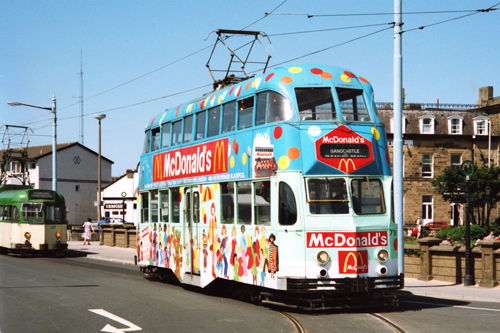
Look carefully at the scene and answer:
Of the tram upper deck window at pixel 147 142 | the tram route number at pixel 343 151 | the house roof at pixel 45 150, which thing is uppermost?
the house roof at pixel 45 150

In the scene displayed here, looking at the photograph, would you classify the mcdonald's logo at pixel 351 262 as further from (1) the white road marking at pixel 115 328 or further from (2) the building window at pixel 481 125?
(2) the building window at pixel 481 125

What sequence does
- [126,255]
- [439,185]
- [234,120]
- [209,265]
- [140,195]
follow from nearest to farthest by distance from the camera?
[234,120], [209,265], [140,195], [126,255], [439,185]

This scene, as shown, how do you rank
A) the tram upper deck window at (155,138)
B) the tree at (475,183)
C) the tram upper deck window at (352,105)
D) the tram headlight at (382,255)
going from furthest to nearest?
the tree at (475,183) < the tram upper deck window at (155,138) < the tram upper deck window at (352,105) < the tram headlight at (382,255)

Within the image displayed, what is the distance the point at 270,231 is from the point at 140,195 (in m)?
7.94

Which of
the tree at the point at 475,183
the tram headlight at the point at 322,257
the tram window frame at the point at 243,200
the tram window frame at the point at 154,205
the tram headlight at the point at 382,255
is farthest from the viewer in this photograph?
the tree at the point at 475,183

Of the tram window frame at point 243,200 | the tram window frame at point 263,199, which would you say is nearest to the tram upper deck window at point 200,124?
the tram window frame at point 243,200

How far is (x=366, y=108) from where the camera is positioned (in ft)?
41.2

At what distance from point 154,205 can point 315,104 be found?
7.58m

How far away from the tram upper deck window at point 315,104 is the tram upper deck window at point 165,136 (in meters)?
6.07

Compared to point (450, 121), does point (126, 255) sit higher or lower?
lower

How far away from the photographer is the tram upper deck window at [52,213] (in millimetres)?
29562

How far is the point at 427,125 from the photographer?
56.2m

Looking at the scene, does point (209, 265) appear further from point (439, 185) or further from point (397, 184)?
point (439, 185)

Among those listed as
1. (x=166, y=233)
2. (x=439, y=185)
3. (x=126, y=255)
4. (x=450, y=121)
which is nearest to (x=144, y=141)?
(x=166, y=233)
